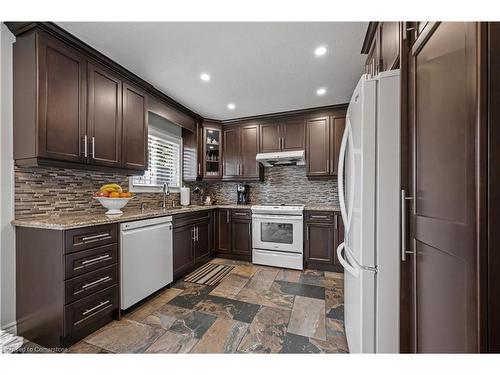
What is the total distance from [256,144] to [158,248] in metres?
2.26

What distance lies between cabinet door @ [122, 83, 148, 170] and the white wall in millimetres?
800

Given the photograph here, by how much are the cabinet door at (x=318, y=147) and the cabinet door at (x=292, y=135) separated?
0.10 m

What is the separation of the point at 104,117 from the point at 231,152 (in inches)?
81.6

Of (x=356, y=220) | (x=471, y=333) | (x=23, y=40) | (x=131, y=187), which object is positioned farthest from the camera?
(x=131, y=187)

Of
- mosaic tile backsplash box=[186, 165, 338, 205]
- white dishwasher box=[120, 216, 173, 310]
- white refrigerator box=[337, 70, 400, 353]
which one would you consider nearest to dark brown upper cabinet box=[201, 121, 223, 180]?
mosaic tile backsplash box=[186, 165, 338, 205]

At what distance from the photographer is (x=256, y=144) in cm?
362

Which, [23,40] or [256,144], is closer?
[23,40]

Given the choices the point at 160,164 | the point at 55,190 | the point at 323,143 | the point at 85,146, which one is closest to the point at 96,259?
the point at 55,190

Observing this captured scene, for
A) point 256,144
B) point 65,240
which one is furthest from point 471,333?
point 256,144

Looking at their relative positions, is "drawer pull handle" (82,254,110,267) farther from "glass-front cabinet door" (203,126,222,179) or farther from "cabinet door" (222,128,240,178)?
"cabinet door" (222,128,240,178)

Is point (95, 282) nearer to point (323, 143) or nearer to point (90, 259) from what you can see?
point (90, 259)

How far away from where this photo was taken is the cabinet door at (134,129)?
2230 mm

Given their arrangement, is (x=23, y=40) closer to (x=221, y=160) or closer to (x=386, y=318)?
(x=221, y=160)

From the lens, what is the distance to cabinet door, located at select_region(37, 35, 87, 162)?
1.55 metres
